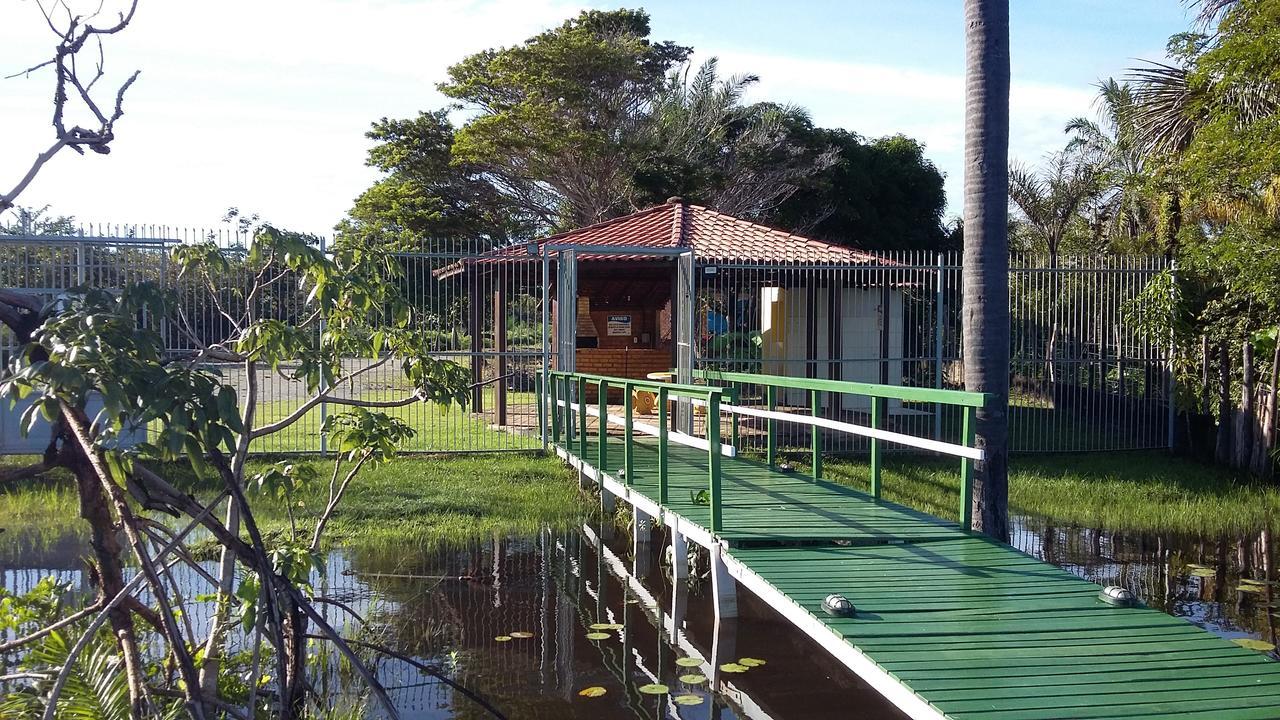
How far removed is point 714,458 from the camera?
22.4 ft

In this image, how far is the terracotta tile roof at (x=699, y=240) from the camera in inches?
591

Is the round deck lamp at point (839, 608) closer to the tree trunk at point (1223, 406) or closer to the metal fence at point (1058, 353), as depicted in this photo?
the metal fence at point (1058, 353)

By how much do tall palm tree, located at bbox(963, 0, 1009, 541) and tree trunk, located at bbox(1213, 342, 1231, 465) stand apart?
7812mm

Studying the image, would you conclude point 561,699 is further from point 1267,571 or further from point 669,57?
point 669,57

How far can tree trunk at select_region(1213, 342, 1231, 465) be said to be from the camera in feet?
46.9

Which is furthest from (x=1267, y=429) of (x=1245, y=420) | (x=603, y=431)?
(x=603, y=431)

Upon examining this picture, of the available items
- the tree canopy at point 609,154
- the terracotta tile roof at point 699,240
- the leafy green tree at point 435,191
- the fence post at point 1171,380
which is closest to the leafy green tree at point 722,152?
the tree canopy at point 609,154

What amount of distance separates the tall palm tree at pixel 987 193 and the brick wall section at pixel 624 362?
1027cm

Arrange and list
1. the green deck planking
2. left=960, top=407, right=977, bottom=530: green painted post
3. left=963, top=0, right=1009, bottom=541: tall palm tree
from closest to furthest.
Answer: the green deck planking → left=960, top=407, right=977, bottom=530: green painted post → left=963, top=0, right=1009, bottom=541: tall palm tree

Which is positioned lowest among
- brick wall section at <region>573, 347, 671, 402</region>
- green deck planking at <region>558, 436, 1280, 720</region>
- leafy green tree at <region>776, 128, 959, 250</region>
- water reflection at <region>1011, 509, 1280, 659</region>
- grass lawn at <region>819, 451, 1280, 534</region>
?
water reflection at <region>1011, 509, 1280, 659</region>

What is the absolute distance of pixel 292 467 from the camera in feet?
16.7

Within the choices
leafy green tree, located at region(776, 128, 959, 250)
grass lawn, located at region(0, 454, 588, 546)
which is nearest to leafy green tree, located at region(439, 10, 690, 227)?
leafy green tree, located at region(776, 128, 959, 250)

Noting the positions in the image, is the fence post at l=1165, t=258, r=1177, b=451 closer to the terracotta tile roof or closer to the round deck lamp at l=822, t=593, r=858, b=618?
the terracotta tile roof

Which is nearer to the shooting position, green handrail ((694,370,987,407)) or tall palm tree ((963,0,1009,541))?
green handrail ((694,370,987,407))
